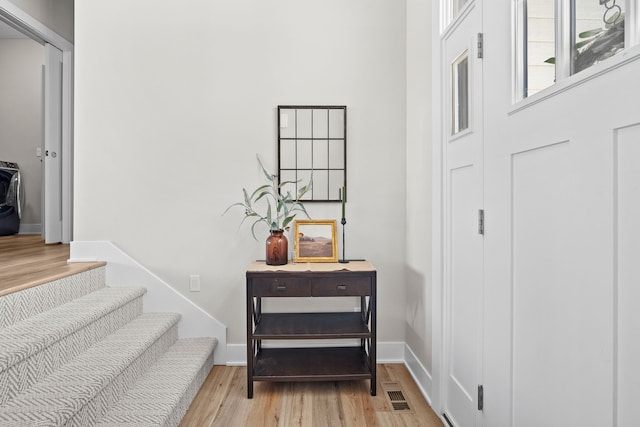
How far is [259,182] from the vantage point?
277 cm

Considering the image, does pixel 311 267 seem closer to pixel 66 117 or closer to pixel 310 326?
pixel 310 326

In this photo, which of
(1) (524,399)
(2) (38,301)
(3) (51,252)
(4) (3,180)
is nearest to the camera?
(1) (524,399)

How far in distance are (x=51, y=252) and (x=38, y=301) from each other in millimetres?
1512

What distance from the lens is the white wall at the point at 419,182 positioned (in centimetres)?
232

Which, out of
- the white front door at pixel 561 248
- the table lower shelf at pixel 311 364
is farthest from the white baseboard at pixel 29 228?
the white front door at pixel 561 248

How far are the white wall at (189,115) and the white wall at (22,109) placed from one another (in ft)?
10.6

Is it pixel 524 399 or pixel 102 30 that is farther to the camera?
pixel 102 30

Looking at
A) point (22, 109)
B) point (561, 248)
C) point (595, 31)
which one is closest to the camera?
point (595, 31)

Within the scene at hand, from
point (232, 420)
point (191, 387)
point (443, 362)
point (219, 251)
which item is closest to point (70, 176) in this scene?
point (219, 251)

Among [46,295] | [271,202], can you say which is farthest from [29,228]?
[271,202]

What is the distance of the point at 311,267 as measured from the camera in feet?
8.05

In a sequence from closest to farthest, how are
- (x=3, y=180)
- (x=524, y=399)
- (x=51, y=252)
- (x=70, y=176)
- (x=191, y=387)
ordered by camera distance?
(x=524, y=399) → (x=191, y=387) → (x=51, y=252) → (x=70, y=176) → (x=3, y=180)

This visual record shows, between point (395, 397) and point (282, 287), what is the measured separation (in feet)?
2.87

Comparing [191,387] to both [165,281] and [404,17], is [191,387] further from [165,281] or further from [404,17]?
[404,17]
